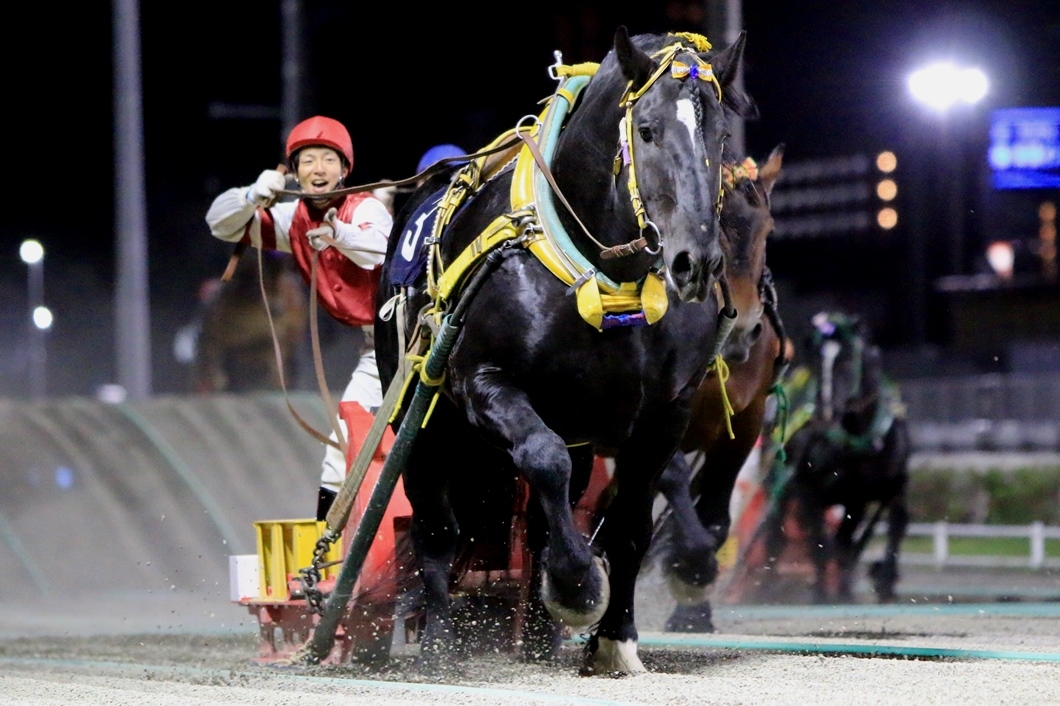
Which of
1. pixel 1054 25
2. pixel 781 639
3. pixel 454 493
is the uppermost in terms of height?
pixel 1054 25

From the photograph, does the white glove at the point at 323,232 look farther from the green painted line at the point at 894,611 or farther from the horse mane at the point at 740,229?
the green painted line at the point at 894,611

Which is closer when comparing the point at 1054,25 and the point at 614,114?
the point at 614,114

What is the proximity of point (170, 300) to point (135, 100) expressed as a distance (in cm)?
1373

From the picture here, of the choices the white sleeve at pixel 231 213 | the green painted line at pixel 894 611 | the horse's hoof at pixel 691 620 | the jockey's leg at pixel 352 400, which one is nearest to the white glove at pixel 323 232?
the white sleeve at pixel 231 213

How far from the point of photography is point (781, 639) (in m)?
6.27

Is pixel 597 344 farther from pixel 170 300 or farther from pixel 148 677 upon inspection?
pixel 170 300

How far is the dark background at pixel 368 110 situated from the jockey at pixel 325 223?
1366 centimetres

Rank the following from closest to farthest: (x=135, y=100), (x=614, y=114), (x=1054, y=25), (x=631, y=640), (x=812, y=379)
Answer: (x=614, y=114)
(x=631, y=640)
(x=812, y=379)
(x=135, y=100)
(x=1054, y=25)

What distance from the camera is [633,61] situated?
4.36 m

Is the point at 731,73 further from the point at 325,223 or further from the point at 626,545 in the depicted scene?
the point at 325,223

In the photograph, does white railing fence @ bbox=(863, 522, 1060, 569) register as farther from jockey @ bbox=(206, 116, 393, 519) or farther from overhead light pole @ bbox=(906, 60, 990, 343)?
jockey @ bbox=(206, 116, 393, 519)

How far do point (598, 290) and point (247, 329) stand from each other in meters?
11.1

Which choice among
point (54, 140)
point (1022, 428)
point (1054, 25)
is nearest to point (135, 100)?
point (1054, 25)

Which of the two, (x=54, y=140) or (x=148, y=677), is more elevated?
(x=54, y=140)
